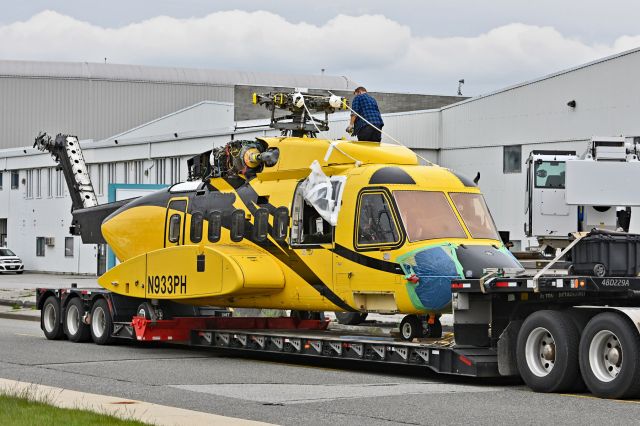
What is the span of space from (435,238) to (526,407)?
4.19 metres

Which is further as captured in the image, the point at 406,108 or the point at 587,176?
the point at 406,108

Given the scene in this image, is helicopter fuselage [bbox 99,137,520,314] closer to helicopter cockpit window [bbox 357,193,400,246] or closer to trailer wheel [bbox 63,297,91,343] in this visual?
helicopter cockpit window [bbox 357,193,400,246]

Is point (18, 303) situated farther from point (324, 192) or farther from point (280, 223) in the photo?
point (324, 192)

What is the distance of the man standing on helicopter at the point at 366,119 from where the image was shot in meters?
19.7

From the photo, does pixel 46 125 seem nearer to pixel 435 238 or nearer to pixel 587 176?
pixel 587 176

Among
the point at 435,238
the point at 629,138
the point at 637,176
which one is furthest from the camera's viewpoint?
the point at 629,138

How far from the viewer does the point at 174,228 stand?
2200cm

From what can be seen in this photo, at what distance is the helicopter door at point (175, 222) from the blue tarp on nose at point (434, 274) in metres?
6.10

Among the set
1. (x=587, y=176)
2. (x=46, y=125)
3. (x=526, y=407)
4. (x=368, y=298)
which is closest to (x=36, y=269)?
(x=46, y=125)

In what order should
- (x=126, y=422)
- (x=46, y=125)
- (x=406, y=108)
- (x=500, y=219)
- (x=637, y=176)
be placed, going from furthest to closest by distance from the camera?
(x=46, y=125)
(x=406, y=108)
(x=500, y=219)
(x=637, y=176)
(x=126, y=422)

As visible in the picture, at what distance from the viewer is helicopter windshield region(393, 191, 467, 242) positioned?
17266 millimetres

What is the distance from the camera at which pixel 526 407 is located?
530 inches

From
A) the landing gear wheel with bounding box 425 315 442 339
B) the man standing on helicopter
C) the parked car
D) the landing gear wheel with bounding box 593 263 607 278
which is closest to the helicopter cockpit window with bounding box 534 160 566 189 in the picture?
the man standing on helicopter

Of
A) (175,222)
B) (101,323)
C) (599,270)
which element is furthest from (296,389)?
(101,323)
